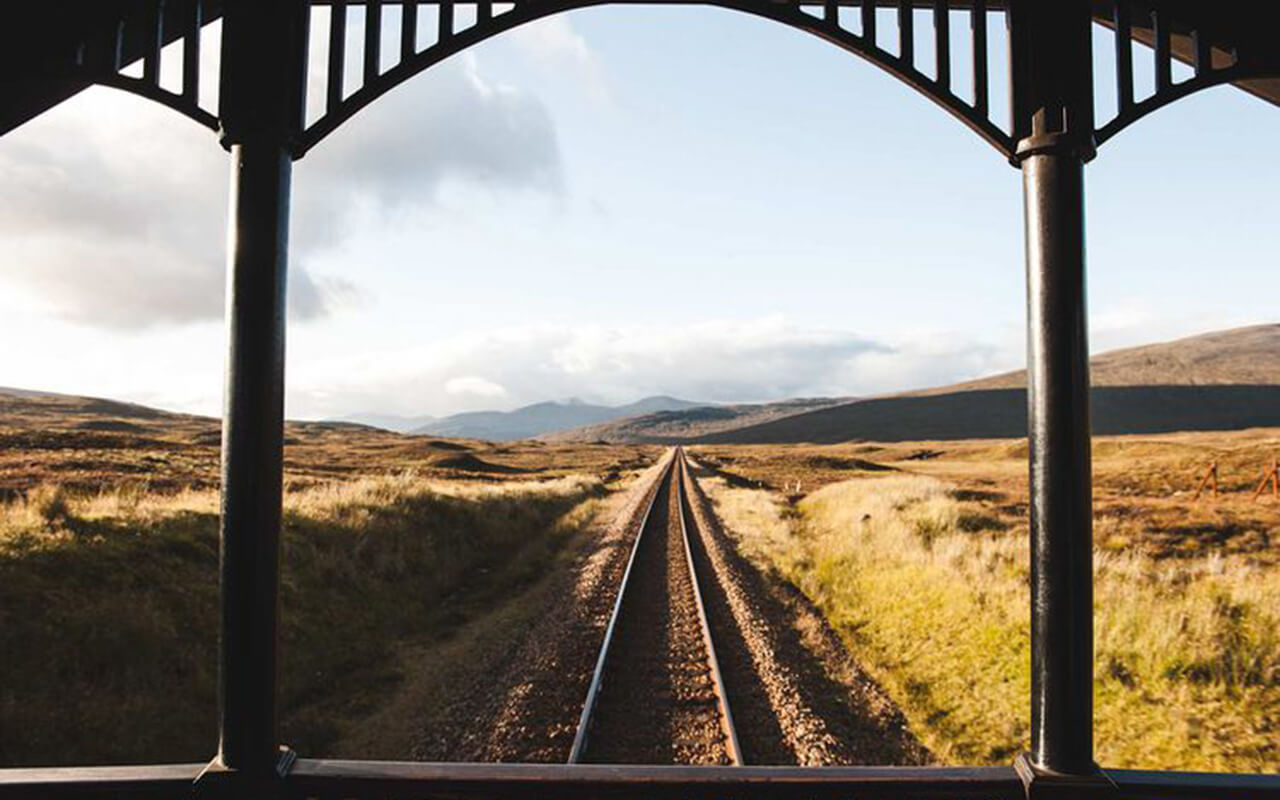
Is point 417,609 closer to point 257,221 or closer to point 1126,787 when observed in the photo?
point 257,221

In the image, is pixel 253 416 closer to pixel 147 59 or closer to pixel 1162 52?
pixel 147 59

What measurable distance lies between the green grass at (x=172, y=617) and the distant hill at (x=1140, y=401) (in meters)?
135

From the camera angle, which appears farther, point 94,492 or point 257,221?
point 94,492

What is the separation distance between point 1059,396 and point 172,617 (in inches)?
386

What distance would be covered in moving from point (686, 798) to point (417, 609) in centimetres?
987

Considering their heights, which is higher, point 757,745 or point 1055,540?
point 1055,540

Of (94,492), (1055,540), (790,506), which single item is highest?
(1055,540)

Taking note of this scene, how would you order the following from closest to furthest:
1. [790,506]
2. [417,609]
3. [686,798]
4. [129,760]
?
[686,798]
[129,760]
[417,609]
[790,506]

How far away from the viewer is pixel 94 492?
725 inches

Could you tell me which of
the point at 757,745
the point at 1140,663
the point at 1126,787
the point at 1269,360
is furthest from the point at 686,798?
the point at 1269,360

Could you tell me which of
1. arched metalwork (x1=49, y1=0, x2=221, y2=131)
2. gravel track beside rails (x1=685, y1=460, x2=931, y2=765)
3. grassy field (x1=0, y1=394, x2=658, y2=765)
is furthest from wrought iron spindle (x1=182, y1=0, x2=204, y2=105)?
gravel track beside rails (x1=685, y1=460, x2=931, y2=765)

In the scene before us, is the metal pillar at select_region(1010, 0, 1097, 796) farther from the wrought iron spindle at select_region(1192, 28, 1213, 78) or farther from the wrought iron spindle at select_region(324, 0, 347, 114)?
the wrought iron spindle at select_region(324, 0, 347, 114)

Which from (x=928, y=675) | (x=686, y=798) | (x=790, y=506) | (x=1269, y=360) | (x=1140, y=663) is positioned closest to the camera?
(x=686, y=798)

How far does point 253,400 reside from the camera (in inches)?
125
